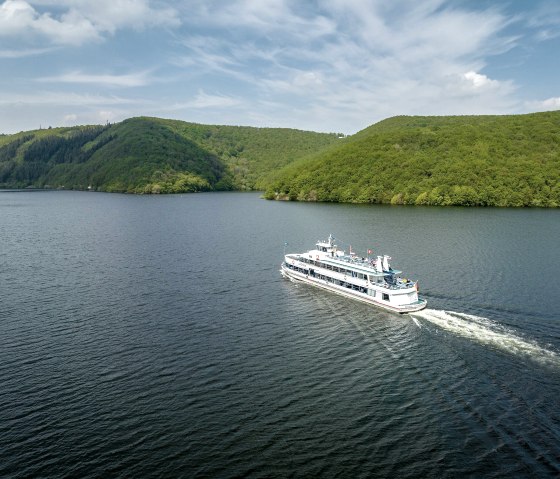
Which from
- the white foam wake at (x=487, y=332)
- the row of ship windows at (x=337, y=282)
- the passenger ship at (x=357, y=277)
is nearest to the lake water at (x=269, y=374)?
the white foam wake at (x=487, y=332)

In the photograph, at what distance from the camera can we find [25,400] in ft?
140

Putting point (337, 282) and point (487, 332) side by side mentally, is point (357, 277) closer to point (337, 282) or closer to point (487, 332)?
point (337, 282)

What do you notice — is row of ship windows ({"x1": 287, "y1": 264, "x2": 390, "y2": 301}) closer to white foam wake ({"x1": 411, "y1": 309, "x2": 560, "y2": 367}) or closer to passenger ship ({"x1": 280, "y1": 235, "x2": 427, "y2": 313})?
passenger ship ({"x1": 280, "y1": 235, "x2": 427, "y2": 313})

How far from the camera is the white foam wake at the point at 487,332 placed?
→ 53094 millimetres

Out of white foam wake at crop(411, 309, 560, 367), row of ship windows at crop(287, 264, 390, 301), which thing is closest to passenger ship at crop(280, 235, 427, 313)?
row of ship windows at crop(287, 264, 390, 301)

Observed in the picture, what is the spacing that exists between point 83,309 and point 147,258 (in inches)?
1604

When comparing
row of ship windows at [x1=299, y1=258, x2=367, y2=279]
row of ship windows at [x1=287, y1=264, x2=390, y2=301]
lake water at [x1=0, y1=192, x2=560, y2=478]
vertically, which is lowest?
lake water at [x1=0, y1=192, x2=560, y2=478]

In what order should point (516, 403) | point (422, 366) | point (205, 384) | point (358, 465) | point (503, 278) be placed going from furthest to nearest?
point (503, 278)
point (422, 366)
point (205, 384)
point (516, 403)
point (358, 465)

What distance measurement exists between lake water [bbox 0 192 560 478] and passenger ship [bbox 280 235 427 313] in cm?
259

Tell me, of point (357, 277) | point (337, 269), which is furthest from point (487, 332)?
point (337, 269)

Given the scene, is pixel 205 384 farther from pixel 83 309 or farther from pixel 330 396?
pixel 83 309

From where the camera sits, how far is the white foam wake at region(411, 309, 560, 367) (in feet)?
174

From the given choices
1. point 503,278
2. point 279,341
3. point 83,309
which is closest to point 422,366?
point 279,341

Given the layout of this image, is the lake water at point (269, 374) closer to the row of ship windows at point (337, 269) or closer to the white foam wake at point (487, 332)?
the white foam wake at point (487, 332)
